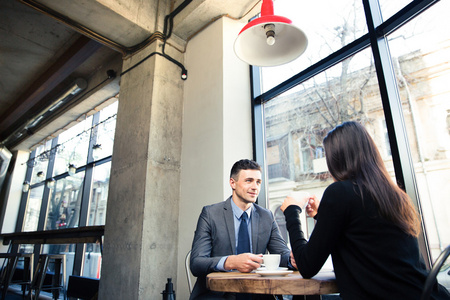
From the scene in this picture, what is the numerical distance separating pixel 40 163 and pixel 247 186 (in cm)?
850

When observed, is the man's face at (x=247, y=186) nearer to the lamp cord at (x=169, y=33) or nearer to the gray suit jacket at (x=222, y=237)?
the gray suit jacket at (x=222, y=237)

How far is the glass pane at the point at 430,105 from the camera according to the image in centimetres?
196

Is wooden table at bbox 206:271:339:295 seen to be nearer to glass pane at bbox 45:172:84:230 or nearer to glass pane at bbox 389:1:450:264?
glass pane at bbox 389:1:450:264

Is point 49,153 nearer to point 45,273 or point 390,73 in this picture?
point 45,273

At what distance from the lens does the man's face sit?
2064mm

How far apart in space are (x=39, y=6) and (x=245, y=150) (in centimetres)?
299

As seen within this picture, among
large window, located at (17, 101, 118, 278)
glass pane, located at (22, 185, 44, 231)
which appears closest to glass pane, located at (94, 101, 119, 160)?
large window, located at (17, 101, 118, 278)

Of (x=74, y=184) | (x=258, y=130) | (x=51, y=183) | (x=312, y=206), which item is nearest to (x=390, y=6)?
(x=258, y=130)

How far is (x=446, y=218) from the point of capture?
1.91 meters

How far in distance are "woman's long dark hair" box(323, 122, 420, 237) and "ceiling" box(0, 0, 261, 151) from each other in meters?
2.92

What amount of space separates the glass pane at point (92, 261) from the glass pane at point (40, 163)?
3798 mm

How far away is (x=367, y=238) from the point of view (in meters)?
1.01

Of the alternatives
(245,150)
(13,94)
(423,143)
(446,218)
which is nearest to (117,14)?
(245,150)

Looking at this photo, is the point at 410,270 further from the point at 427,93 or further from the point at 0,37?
Result: the point at 0,37
